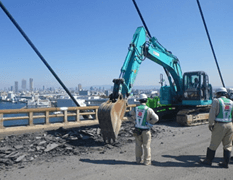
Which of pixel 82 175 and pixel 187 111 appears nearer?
pixel 82 175

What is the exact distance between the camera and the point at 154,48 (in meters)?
10.8

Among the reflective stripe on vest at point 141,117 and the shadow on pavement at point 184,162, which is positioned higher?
the reflective stripe on vest at point 141,117

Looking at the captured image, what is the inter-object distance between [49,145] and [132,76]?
4374 mm

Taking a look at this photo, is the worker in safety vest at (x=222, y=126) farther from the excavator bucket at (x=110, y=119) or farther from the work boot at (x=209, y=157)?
the excavator bucket at (x=110, y=119)

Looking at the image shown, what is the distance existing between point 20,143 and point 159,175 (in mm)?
5243

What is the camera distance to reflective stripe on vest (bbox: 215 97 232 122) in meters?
5.12

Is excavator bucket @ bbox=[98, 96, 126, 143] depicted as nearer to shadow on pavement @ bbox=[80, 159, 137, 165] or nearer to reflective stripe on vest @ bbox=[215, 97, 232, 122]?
shadow on pavement @ bbox=[80, 159, 137, 165]

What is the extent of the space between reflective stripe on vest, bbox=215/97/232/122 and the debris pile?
3.76m

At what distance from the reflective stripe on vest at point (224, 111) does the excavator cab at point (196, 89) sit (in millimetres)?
7332

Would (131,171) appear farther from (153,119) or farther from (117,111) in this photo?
(117,111)

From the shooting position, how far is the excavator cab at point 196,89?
12.3 meters

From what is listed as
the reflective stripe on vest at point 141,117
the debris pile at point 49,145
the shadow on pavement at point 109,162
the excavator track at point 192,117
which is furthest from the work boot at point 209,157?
the excavator track at point 192,117

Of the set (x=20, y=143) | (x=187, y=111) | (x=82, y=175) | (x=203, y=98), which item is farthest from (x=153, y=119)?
(x=203, y=98)

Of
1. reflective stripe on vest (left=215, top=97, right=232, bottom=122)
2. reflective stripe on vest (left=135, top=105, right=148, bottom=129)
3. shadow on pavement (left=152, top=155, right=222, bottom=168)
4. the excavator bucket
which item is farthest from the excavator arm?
reflective stripe on vest (left=215, top=97, right=232, bottom=122)
